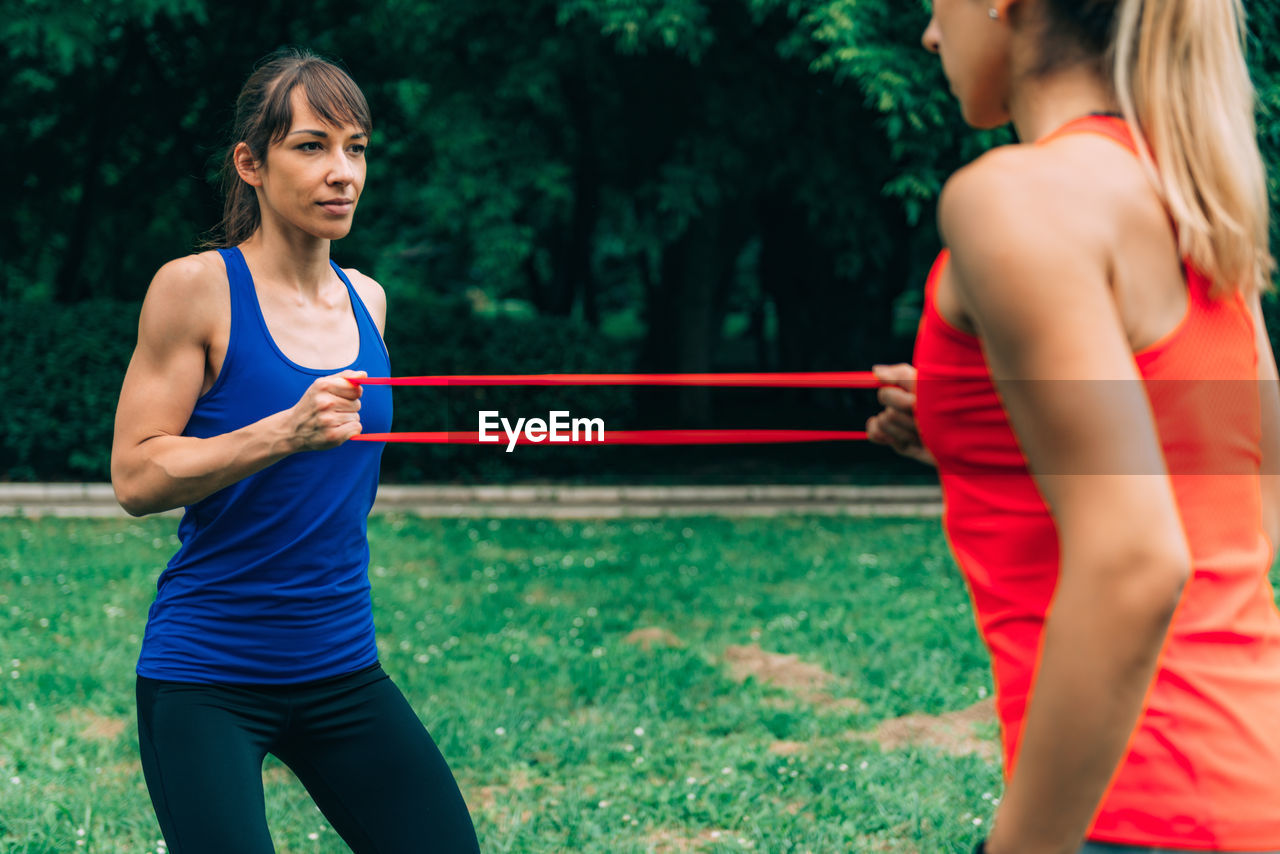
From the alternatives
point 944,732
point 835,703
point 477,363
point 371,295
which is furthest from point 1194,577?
point 477,363

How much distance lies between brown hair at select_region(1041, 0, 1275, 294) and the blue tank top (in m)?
1.67

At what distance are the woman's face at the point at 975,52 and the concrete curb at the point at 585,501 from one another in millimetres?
9707

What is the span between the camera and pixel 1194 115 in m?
1.19

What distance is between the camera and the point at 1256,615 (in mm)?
1235

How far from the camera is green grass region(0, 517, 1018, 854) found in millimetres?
4445

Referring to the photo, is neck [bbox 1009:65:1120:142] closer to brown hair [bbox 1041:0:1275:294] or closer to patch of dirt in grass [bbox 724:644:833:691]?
brown hair [bbox 1041:0:1275:294]

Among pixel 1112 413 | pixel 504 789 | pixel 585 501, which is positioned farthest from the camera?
pixel 585 501

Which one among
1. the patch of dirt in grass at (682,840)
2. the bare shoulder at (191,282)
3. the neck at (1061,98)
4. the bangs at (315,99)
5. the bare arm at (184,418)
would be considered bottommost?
the patch of dirt in grass at (682,840)

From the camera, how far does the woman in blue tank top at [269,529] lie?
2213mm

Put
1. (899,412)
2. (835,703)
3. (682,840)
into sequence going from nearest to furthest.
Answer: (899,412)
(682,840)
(835,703)

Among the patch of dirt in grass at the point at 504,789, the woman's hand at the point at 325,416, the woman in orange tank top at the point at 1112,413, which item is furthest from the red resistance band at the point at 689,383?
the patch of dirt in grass at the point at 504,789

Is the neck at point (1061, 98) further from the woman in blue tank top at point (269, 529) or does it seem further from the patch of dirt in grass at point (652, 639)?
the patch of dirt in grass at point (652, 639)

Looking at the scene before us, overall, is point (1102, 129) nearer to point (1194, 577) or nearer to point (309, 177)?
point (1194, 577)

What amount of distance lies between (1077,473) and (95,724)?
537 centimetres
